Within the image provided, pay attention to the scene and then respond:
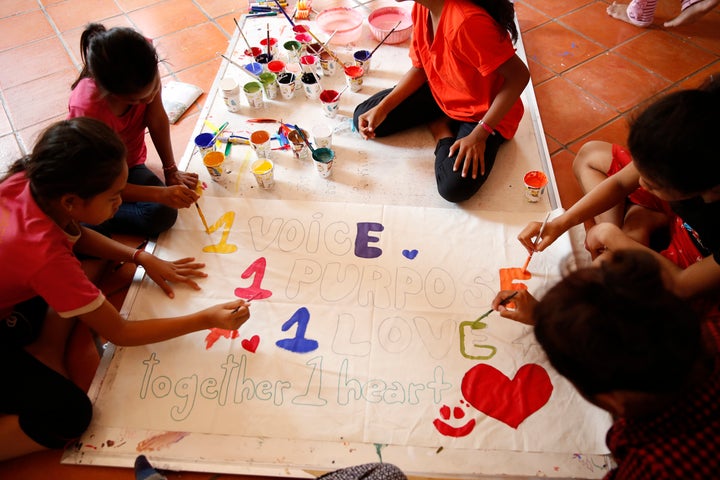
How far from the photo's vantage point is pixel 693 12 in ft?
7.41

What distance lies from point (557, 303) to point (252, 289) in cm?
89

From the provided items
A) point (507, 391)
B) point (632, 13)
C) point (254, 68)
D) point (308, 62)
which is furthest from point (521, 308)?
point (632, 13)

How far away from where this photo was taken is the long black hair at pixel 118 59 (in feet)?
3.95

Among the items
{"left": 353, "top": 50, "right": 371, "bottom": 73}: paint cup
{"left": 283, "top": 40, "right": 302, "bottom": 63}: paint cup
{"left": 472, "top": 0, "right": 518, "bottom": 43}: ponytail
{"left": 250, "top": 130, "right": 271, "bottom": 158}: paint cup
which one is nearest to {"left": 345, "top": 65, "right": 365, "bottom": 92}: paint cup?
{"left": 353, "top": 50, "right": 371, "bottom": 73}: paint cup

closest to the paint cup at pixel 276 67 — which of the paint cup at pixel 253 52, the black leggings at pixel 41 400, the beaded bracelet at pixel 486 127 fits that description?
the paint cup at pixel 253 52

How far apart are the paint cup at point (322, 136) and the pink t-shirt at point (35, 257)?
87 centimetres

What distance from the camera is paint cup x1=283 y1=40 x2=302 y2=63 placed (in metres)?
2.09

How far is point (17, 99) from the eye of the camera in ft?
6.89

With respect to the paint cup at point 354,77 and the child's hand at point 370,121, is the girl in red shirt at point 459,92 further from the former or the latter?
the paint cup at point 354,77

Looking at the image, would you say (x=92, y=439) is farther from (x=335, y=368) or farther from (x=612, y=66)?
(x=612, y=66)

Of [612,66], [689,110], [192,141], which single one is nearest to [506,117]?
[689,110]

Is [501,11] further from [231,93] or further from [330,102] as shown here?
[231,93]

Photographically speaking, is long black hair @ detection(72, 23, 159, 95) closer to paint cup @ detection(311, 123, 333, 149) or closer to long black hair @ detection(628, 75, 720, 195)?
paint cup @ detection(311, 123, 333, 149)

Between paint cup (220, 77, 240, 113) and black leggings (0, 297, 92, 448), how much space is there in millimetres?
1095
